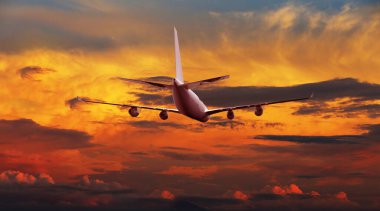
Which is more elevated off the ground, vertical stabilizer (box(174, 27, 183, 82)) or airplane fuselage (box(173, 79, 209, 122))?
vertical stabilizer (box(174, 27, 183, 82))

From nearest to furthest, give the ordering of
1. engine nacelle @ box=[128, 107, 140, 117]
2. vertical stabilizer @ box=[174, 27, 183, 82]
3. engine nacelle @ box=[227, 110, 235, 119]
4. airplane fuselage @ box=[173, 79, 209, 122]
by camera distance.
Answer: airplane fuselage @ box=[173, 79, 209, 122] → engine nacelle @ box=[227, 110, 235, 119] → engine nacelle @ box=[128, 107, 140, 117] → vertical stabilizer @ box=[174, 27, 183, 82]

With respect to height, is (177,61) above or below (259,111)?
above

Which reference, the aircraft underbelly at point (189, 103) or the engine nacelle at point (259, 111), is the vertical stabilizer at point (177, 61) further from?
the engine nacelle at point (259, 111)

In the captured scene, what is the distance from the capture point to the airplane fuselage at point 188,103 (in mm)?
97613

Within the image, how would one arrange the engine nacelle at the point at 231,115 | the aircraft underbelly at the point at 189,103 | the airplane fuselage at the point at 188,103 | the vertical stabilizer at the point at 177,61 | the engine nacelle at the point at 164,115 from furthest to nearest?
the vertical stabilizer at the point at 177,61, the engine nacelle at the point at 164,115, the engine nacelle at the point at 231,115, the aircraft underbelly at the point at 189,103, the airplane fuselage at the point at 188,103

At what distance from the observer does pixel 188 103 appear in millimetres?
99875

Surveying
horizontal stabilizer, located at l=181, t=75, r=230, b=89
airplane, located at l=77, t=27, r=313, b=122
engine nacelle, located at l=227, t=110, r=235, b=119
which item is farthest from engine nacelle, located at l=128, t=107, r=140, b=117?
engine nacelle, located at l=227, t=110, r=235, b=119

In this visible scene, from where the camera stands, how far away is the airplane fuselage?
97613mm

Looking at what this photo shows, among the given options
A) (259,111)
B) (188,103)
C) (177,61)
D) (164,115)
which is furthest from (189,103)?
(177,61)

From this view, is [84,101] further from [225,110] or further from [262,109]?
[262,109]

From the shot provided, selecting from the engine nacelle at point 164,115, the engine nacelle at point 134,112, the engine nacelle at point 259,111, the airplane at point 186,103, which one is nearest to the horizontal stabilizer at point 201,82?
the airplane at point 186,103

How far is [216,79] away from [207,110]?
18.2 metres

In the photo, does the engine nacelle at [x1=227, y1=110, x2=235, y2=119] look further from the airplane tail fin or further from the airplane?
the airplane tail fin

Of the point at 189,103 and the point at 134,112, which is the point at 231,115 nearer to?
the point at 189,103
